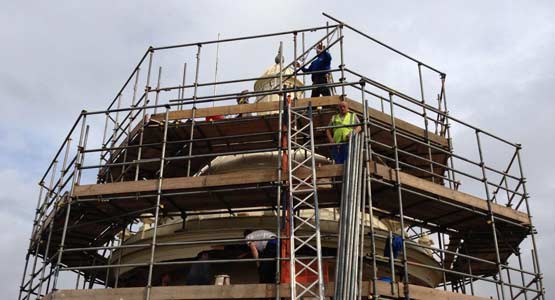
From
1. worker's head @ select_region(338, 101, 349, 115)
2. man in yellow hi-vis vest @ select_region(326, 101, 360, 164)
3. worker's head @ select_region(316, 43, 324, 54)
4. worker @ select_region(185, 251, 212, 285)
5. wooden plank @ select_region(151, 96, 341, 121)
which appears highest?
worker's head @ select_region(316, 43, 324, 54)

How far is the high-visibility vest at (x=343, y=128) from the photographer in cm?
1673

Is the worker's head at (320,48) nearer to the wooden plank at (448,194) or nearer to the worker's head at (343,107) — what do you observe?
the worker's head at (343,107)

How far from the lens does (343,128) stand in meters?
16.8

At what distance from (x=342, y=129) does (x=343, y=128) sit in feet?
0.19

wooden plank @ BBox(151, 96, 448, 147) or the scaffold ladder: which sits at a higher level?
wooden plank @ BBox(151, 96, 448, 147)

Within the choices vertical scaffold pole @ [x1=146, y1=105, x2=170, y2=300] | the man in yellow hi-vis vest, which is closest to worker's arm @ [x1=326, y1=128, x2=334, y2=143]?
the man in yellow hi-vis vest

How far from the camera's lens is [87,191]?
1730cm

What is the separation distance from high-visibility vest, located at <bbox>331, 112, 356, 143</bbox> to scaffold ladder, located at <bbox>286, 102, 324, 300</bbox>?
73 centimetres

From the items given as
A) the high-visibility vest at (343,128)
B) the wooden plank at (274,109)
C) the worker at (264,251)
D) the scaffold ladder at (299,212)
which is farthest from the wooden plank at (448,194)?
the worker at (264,251)

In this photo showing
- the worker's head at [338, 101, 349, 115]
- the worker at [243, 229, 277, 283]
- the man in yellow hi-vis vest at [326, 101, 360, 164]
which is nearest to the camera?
the worker at [243, 229, 277, 283]

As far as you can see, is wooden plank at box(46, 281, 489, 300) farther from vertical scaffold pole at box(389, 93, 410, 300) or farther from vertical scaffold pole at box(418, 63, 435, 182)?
vertical scaffold pole at box(418, 63, 435, 182)

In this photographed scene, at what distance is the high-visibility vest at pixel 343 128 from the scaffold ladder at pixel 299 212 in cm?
73

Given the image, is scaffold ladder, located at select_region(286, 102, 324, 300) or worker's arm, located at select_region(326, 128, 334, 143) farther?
worker's arm, located at select_region(326, 128, 334, 143)

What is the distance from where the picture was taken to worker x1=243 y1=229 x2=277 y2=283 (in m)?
15.6
